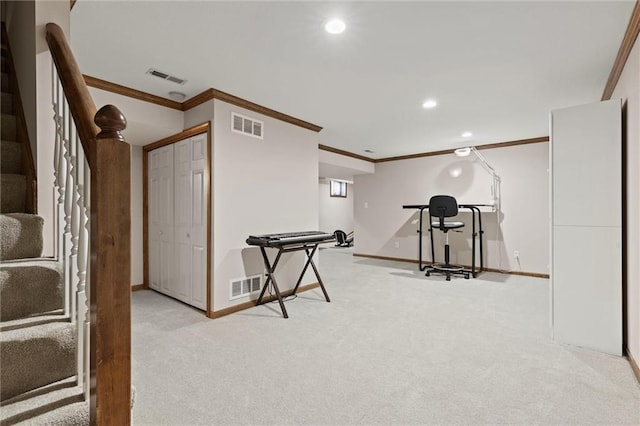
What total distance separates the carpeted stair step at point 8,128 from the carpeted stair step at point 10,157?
0.15 metres

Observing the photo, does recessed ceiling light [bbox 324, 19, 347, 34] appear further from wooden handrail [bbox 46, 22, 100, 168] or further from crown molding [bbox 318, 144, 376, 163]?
crown molding [bbox 318, 144, 376, 163]

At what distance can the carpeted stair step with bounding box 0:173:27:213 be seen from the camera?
5.17 ft

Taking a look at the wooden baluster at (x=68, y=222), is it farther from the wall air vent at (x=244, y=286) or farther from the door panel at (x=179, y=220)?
the wall air vent at (x=244, y=286)

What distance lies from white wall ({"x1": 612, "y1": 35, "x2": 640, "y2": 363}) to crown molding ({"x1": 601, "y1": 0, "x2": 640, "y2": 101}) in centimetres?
5

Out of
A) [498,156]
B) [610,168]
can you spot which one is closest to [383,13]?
[610,168]

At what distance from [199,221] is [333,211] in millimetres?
7224

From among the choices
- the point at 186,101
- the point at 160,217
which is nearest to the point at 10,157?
the point at 186,101

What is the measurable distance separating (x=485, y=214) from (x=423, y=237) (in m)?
1.24

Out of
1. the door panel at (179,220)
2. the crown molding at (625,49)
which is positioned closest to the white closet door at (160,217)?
the door panel at (179,220)

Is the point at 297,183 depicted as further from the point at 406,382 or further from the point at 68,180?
the point at 68,180

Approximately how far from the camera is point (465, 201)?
6039 millimetres

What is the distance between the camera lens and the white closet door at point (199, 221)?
3361mm

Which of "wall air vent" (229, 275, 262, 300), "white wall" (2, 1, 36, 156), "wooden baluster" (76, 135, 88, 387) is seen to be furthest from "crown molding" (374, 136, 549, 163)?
"wooden baluster" (76, 135, 88, 387)

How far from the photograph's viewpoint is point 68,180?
1108mm
